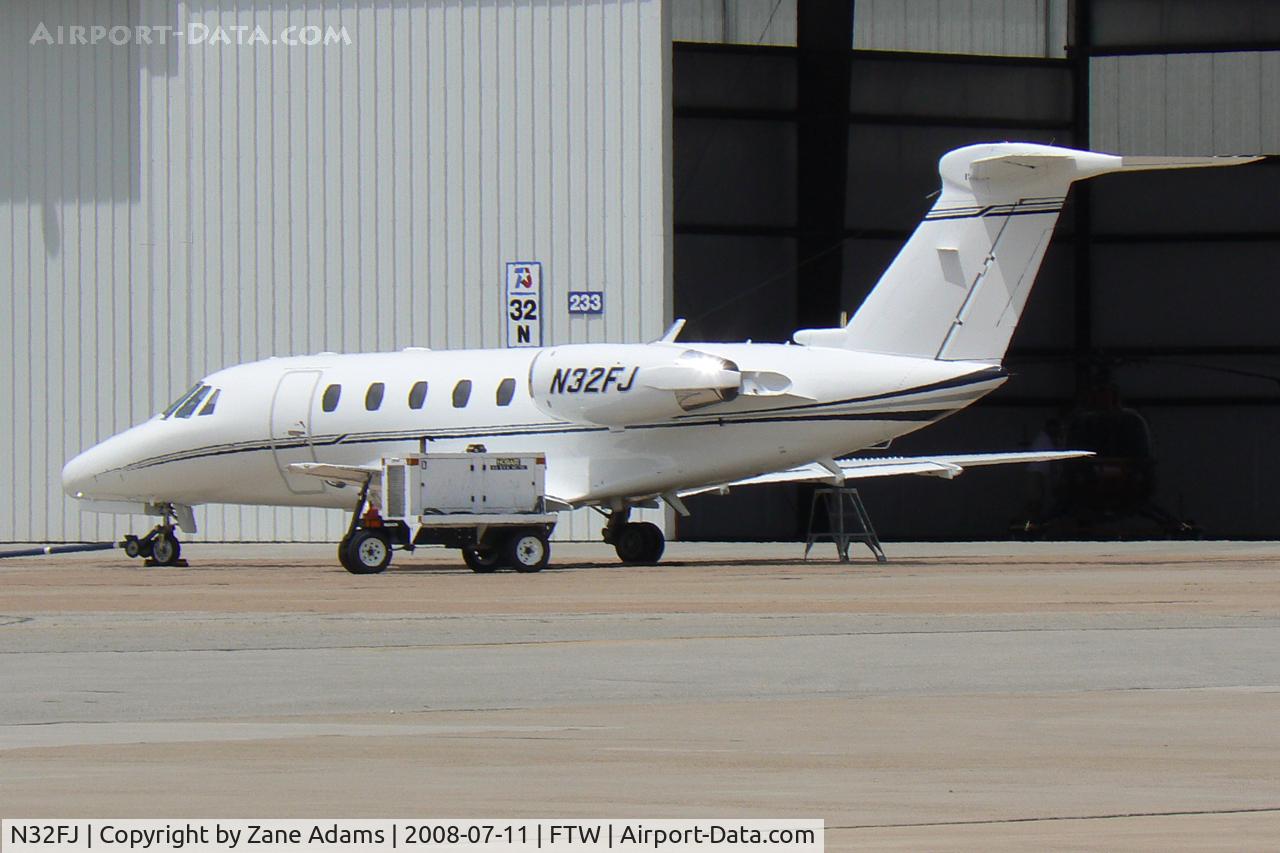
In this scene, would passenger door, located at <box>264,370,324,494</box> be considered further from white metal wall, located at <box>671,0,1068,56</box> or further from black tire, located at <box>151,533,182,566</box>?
white metal wall, located at <box>671,0,1068,56</box>

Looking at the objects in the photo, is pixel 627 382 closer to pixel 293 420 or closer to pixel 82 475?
pixel 293 420

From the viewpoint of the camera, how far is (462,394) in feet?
95.8

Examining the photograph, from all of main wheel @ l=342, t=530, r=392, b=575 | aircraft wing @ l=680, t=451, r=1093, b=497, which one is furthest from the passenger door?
aircraft wing @ l=680, t=451, r=1093, b=497

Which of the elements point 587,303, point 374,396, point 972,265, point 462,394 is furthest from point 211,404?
point 972,265

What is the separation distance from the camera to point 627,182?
36969mm

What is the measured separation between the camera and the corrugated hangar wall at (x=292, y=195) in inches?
1457

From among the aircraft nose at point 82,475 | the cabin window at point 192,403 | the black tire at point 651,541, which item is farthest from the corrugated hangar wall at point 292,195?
the black tire at point 651,541

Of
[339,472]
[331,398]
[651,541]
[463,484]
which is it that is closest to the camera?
[463,484]

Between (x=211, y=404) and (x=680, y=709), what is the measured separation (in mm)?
21203

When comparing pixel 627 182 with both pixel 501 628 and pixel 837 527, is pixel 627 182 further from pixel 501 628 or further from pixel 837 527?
pixel 501 628

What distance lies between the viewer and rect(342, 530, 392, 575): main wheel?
27703mm

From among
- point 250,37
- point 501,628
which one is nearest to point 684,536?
point 250,37

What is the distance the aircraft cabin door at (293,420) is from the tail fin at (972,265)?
861 centimetres

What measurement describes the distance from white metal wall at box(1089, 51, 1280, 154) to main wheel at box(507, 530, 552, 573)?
20.7 metres
